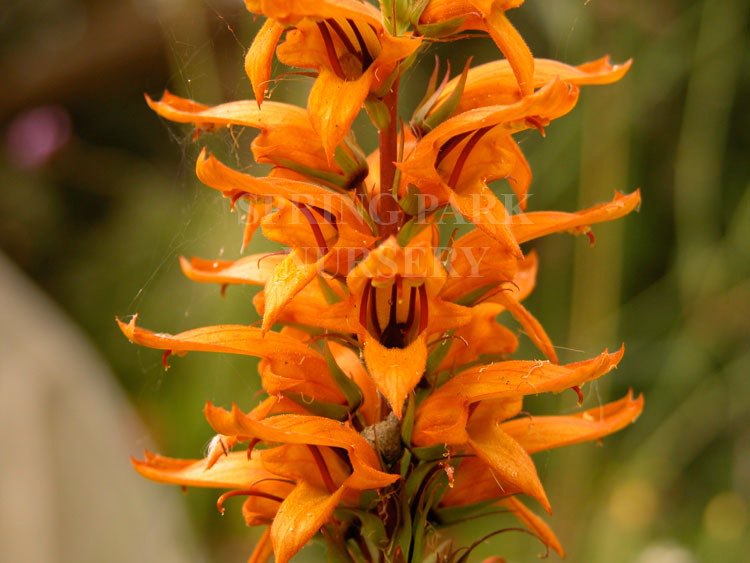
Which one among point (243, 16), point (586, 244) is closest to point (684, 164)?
point (586, 244)

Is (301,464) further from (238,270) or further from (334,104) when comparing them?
(334,104)

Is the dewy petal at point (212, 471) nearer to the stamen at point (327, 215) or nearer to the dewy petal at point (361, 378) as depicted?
the dewy petal at point (361, 378)

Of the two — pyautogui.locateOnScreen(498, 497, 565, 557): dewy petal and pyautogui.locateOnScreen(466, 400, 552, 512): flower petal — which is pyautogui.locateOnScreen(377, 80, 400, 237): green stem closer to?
pyautogui.locateOnScreen(466, 400, 552, 512): flower petal

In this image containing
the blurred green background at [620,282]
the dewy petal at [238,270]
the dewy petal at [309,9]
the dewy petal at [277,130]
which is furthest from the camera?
the blurred green background at [620,282]

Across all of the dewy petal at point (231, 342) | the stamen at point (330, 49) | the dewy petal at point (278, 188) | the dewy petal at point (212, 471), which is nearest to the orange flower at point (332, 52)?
the stamen at point (330, 49)

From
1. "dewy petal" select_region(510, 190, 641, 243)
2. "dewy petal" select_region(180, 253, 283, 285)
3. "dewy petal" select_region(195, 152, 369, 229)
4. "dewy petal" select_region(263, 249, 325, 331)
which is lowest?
"dewy petal" select_region(180, 253, 283, 285)

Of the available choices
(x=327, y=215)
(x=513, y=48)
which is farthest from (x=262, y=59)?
(x=513, y=48)

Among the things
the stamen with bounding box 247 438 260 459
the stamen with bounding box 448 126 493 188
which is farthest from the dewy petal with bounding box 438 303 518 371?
the stamen with bounding box 247 438 260 459
